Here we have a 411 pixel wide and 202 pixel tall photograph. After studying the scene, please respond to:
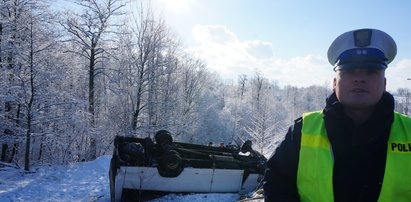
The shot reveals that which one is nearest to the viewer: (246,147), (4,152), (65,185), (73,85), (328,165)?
(328,165)

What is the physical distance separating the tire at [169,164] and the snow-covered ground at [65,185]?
633 millimetres

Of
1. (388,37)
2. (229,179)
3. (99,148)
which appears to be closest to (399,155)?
(388,37)

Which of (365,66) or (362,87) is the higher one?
(365,66)

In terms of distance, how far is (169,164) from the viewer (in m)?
9.65

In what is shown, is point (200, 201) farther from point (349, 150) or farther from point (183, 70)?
point (183, 70)

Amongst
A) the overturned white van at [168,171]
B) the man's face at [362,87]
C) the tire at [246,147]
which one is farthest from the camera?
the tire at [246,147]

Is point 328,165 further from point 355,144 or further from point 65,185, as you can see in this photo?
point 65,185

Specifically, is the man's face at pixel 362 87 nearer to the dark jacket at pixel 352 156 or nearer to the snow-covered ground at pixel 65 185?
the dark jacket at pixel 352 156

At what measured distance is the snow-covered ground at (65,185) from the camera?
10558 mm

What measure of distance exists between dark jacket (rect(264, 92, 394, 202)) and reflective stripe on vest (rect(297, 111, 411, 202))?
0.04m

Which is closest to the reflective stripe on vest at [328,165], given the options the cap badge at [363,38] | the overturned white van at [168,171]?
the cap badge at [363,38]

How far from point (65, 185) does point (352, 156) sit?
13.5m

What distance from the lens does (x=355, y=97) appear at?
2.00 metres

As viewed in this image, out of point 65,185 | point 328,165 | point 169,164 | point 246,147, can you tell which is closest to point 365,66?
point 328,165
